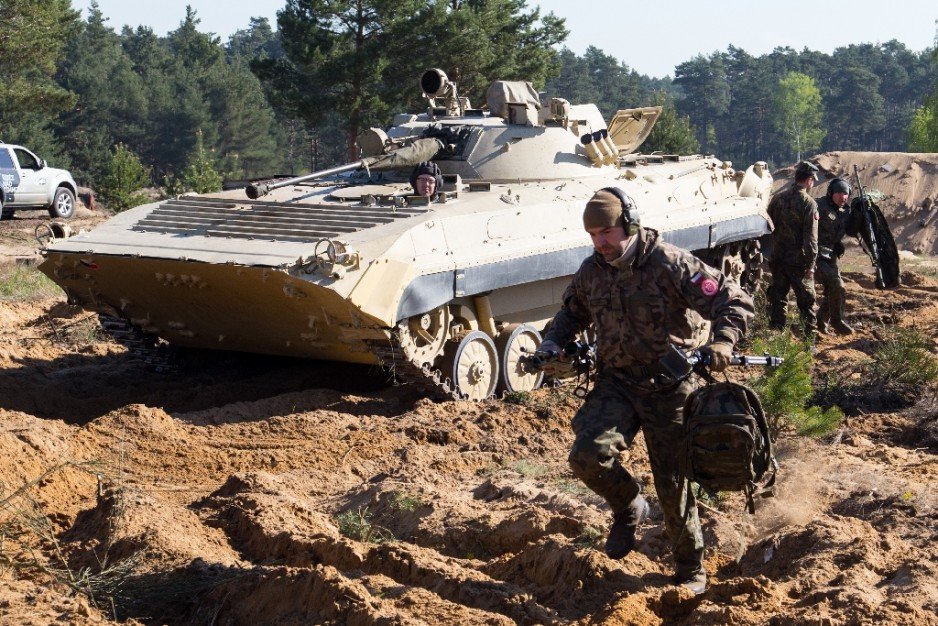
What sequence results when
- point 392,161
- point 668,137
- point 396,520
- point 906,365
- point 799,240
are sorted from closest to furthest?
point 396,520 < point 906,365 < point 392,161 < point 799,240 < point 668,137

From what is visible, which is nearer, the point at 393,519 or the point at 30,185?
the point at 393,519

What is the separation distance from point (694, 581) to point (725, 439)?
0.69 m

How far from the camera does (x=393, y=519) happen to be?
21.4ft

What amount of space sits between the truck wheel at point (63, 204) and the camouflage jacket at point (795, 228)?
1651 centimetres

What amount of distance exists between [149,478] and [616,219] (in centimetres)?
386

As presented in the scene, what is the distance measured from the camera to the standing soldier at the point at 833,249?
40.5 ft

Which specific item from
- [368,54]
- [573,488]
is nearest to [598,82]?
[368,54]

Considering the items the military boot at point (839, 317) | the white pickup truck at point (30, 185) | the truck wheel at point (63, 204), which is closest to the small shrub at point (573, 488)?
the military boot at point (839, 317)

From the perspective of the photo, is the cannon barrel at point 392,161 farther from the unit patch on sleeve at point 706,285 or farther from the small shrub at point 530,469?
the unit patch on sleeve at point 706,285

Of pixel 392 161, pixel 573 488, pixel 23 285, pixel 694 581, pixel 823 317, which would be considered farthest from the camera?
pixel 23 285

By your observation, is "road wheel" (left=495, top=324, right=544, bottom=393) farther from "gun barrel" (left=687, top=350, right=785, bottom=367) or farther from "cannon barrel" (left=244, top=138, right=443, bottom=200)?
"gun barrel" (left=687, top=350, right=785, bottom=367)

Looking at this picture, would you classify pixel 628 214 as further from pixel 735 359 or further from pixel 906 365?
pixel 906 365

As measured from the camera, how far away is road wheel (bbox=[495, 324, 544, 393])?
10.1m

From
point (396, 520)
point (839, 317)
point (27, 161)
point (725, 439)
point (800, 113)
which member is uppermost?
point (27, 161)
